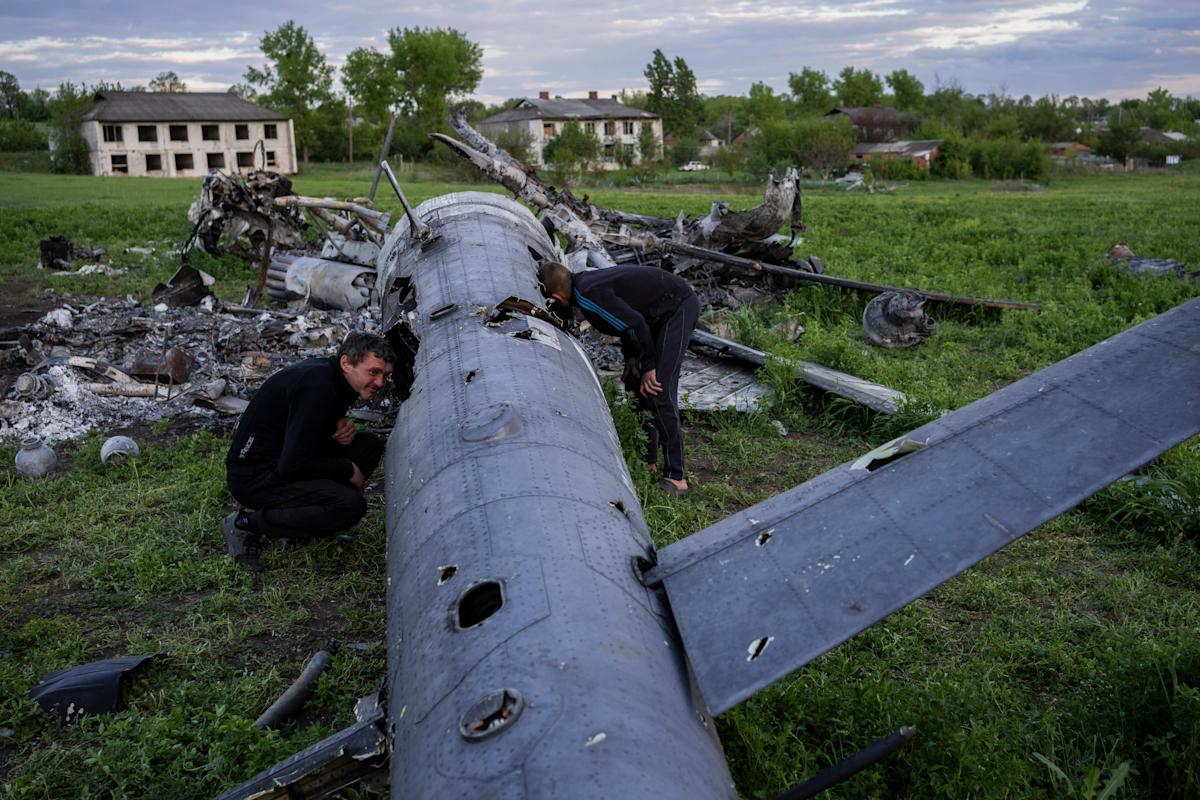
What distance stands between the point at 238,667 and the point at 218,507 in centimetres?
225

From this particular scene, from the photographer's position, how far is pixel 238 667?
5.18 m

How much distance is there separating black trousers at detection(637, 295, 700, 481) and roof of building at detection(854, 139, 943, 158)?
56.0m

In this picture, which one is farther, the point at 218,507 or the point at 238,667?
the point at 218,507

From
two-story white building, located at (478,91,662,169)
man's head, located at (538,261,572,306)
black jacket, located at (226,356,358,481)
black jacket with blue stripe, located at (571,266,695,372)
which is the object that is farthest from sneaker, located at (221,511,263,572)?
two-story white building, located at (478,91,662,169)

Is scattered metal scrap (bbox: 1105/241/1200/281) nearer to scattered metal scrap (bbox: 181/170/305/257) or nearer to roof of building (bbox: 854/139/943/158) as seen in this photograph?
scattered metal scrap (bbox: 181/170/305/257)

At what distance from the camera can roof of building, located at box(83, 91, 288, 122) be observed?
58.9 metres

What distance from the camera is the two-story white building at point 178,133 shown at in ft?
192

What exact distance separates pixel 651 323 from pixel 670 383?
498 millimetres

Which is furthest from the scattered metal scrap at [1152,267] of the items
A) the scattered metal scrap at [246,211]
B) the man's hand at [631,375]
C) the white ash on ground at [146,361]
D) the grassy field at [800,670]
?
the scattered metal scrap at [246,211]

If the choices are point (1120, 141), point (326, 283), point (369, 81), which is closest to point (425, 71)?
point (369, 81)

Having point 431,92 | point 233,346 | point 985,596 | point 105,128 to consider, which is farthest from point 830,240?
point 431,92

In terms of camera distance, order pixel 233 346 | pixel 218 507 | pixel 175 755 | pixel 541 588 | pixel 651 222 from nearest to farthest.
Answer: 1. pixel 541 588
2. pixel 175 755
3. pixel 218 507
4. pixel 233 346
5. pixel 651 222

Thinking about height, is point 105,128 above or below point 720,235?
above

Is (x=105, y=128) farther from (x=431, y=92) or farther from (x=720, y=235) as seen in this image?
(x=720, y=235)
